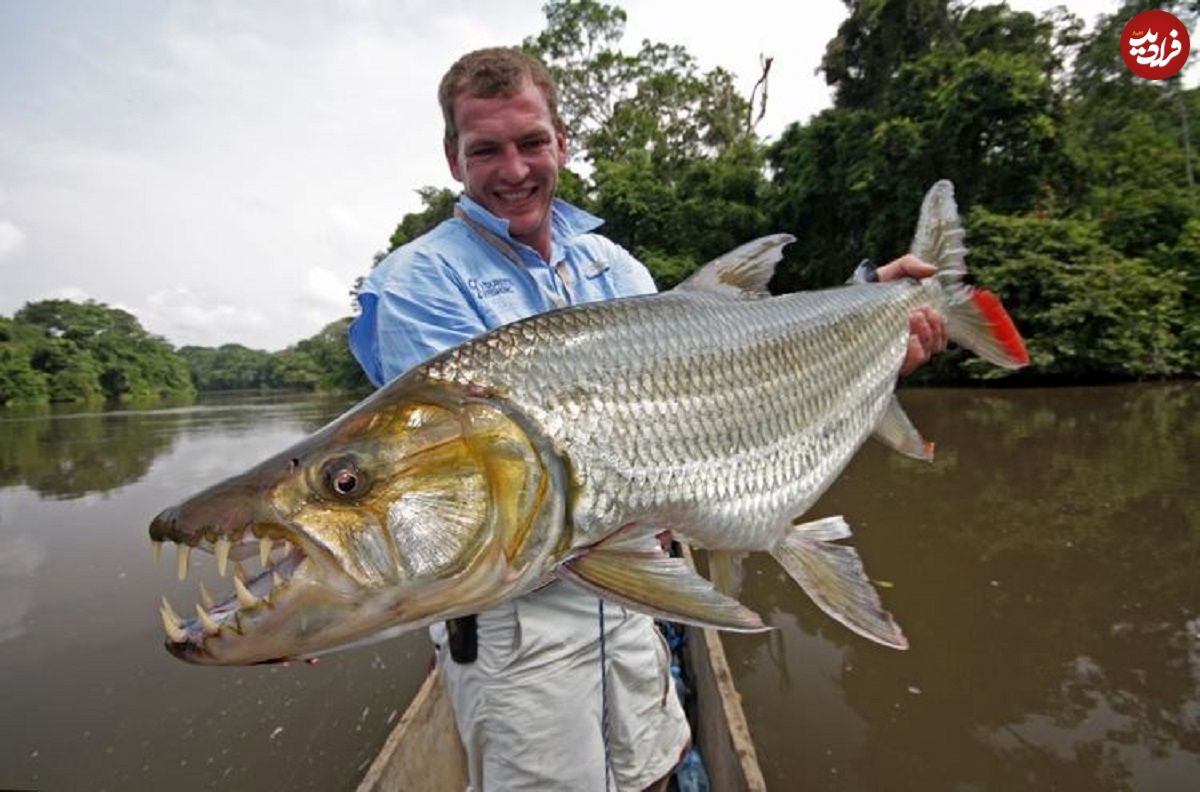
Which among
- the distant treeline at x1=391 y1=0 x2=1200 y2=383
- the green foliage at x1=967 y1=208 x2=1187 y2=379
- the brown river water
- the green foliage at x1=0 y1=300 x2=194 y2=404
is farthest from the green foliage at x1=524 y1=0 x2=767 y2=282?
the green foliage at x1=0 y1=300 x2=194 y2=404

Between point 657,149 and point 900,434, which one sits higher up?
point 657,149

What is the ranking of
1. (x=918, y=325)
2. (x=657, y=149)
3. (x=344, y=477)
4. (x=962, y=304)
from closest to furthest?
(x=344, y=477) < (x=918, y=325) < (x=962, y=304) < (x=657, y=149)

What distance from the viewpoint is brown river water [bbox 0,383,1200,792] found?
13.6 ft

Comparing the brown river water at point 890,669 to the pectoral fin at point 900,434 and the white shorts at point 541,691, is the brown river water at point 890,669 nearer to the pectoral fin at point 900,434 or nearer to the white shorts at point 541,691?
the pectoral fin at point 900,434

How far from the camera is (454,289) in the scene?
207 centimetres

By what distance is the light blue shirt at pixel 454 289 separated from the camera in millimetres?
1982

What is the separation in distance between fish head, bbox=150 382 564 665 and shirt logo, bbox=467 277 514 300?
726mm

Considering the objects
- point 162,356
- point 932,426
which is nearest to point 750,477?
point 932,426

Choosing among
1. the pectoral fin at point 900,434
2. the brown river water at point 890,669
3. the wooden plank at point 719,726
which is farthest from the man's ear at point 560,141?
the brown river water at point 890,669

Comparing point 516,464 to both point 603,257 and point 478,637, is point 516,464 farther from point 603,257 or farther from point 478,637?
point 603,257

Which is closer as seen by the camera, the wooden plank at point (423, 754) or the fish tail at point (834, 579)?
the fish tail at point (834, 579)

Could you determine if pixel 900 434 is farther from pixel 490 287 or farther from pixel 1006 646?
pixel 1006 646

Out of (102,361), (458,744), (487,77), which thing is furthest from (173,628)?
(102,361)

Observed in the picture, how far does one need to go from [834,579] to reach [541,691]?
93cm
